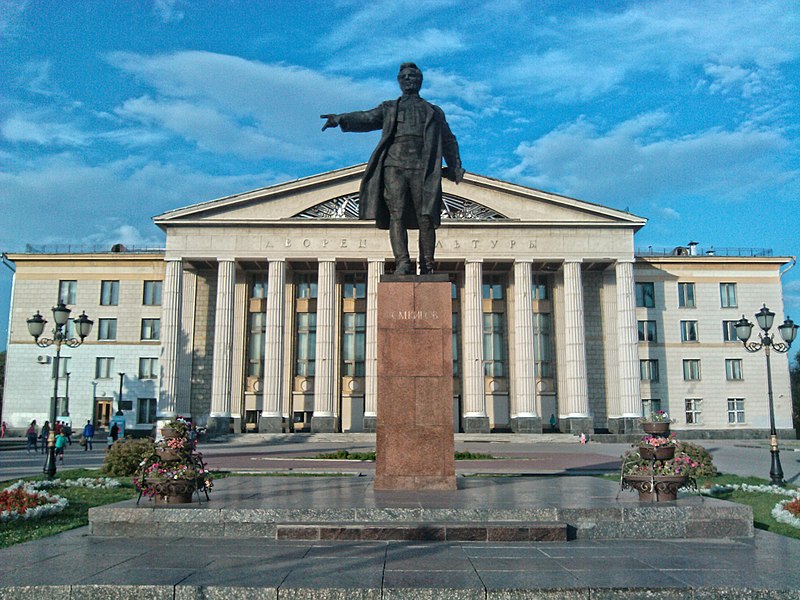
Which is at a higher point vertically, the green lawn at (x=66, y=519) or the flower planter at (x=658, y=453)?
the flower planter at (x=658, y=453)

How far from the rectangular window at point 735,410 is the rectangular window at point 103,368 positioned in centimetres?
5282

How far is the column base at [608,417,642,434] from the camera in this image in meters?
54.1

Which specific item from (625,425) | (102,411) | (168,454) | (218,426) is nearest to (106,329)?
(102,411)

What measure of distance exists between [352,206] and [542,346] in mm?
19810

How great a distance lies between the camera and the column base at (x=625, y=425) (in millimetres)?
54094

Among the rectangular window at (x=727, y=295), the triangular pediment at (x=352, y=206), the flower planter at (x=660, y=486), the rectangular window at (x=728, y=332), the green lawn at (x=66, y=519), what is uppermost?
the triangular pediment at (x=352, y=206)

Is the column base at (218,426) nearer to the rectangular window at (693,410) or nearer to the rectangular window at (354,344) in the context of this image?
the rectangular window at (354,344)

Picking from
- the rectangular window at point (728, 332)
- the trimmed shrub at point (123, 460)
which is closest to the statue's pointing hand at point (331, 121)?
the trimmed shrub at point (123, 460)

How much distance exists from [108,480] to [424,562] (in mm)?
14232

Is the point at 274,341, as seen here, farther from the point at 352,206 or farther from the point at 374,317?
the point at 352,206

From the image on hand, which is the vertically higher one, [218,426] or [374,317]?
[374,317]

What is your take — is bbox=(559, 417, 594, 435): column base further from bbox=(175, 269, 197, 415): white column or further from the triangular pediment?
bbox=(175, 269, 197, 415): white column

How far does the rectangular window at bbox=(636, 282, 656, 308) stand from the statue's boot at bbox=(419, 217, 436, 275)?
52006 mm

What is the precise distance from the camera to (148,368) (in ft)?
197
